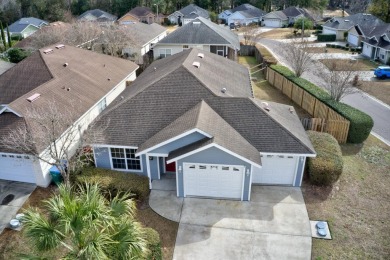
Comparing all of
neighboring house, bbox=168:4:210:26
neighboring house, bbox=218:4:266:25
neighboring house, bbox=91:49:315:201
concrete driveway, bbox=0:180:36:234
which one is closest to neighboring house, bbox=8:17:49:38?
neighboring house, bbox=168:4:210:26

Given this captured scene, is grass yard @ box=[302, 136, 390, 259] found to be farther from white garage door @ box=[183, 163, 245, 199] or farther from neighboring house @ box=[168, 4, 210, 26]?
neighboring house @ box=[168, 4, 210, 26]

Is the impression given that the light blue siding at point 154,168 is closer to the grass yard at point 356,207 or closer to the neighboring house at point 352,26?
the grass yard at point 356,207

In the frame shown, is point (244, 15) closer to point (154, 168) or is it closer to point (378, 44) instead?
point (378, 44)

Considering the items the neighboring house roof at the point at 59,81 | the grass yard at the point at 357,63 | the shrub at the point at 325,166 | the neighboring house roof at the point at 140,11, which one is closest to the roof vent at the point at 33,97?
the neighboring house roof at the point at 59,81

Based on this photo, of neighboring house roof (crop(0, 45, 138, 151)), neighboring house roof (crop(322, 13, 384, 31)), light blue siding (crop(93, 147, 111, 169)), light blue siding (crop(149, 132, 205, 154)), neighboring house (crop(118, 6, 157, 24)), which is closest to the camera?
light blue siding (crop(149, 132, 205, 154))

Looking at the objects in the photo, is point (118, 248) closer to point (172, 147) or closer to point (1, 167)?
point (172, 147)
